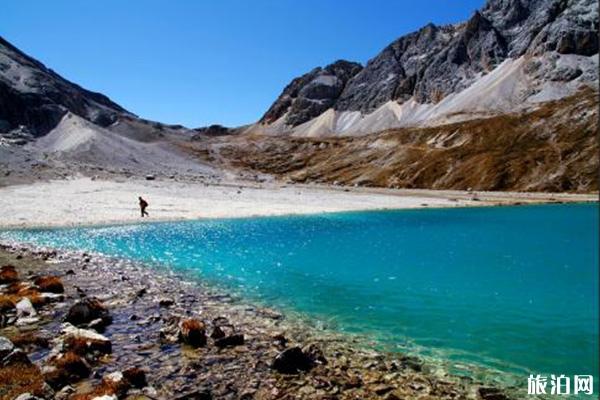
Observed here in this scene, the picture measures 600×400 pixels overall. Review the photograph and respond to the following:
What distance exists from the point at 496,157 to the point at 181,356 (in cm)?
14588

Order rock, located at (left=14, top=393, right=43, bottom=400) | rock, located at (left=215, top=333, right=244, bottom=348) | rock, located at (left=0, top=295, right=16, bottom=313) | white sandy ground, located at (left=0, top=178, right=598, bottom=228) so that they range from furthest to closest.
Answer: white sandy ground, located at (left=0, top=178, right=598, bottom=228) → rock, located at (left=0, top=295, right=16, bottom=313) → rock, located at (left=215, top=333, right=244, bottom=348) → rock, located at (left=14, top=393, right=43, bottom=400)

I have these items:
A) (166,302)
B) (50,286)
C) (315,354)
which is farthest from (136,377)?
(50,286)

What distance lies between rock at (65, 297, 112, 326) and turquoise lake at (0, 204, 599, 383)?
25.9 feet

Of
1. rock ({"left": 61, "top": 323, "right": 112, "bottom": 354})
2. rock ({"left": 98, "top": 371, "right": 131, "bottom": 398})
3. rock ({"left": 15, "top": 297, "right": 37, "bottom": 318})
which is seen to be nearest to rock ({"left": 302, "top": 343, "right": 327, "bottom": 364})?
rock ({"left": 98, "top": 371, "right": 131, "bottom": 398})

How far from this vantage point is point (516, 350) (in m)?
18.0

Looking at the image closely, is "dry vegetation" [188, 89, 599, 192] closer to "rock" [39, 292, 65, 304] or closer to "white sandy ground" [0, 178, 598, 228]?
"white sandy ground" [0, 178, 598, 228]

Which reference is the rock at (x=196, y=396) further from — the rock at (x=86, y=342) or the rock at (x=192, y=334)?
the rock at (x=86, y=342)

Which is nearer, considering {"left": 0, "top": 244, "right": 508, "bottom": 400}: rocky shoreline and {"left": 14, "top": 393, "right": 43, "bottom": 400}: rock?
{"left": 14, "top": 393, "right": 43, "bottom": 400}: rock

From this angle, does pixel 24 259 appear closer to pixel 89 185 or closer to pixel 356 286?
pixel 356 286

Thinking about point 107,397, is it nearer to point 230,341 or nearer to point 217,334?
point 230,341

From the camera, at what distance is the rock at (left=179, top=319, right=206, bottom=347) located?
697 inches

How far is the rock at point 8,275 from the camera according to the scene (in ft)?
88.9

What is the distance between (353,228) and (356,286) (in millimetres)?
32999

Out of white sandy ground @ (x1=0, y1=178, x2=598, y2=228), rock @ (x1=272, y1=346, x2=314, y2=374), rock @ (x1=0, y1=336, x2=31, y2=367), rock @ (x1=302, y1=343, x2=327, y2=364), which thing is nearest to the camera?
rock @ (x1=0, y1=336, x2=31, y2=367)
